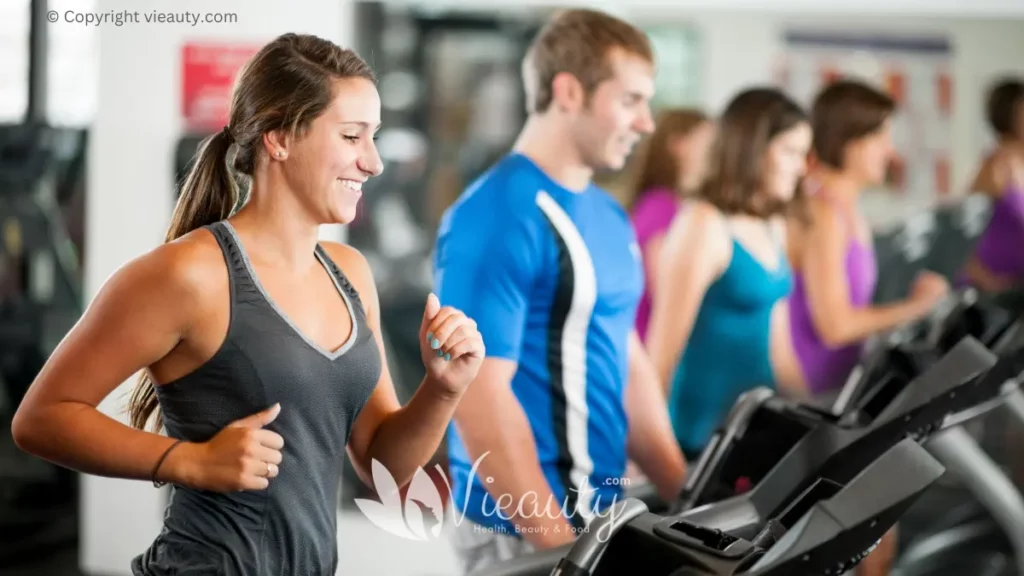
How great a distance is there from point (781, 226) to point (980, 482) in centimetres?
118

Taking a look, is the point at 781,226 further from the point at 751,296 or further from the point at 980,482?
the point at 980,482

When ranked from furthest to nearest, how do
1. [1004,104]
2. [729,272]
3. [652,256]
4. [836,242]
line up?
[1004,104]
[836,242]
[652,256]
[729,272]

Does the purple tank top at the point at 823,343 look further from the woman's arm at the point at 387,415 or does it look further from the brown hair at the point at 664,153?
the woman's arm at the point at 387,415

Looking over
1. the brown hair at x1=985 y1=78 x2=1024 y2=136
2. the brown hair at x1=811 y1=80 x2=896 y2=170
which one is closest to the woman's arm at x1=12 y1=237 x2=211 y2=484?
the brown hair at x1=811 y1=80 x2=896 y2=170

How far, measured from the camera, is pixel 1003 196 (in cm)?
388

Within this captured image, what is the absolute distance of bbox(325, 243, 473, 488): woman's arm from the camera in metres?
1.64

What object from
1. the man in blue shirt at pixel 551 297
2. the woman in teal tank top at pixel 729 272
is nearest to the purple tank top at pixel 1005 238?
the woman in teal tank top at pixel 729 272

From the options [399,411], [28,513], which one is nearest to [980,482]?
[399,411]

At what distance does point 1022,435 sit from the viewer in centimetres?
440

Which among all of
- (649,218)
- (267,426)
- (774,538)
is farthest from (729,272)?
(267,426)

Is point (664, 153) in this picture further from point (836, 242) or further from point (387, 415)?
point (387, 415)

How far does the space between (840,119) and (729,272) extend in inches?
33.6

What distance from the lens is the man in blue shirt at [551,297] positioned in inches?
77.0

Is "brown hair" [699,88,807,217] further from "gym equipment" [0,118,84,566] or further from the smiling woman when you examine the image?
"gym equipment" [0,118,84,566]
